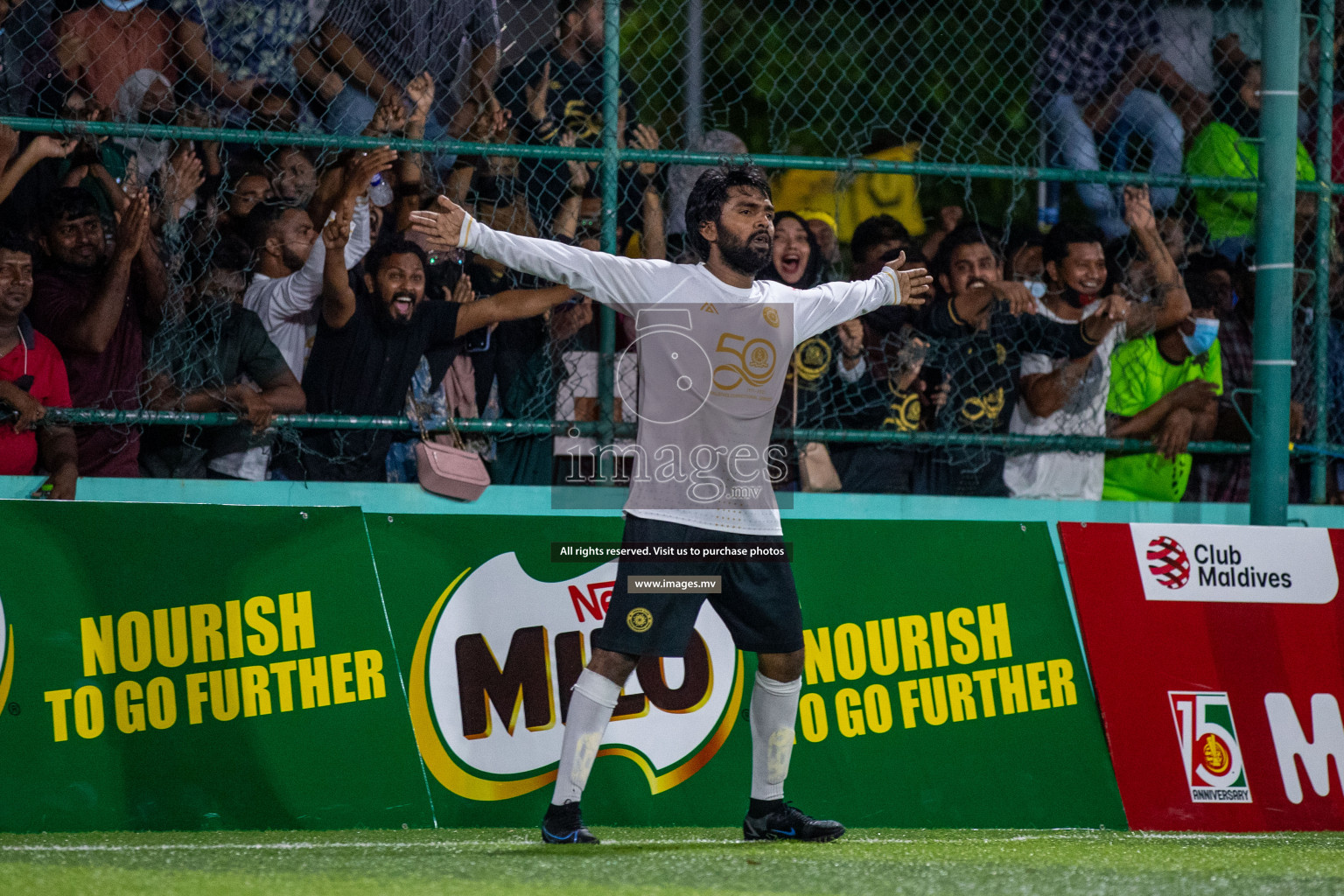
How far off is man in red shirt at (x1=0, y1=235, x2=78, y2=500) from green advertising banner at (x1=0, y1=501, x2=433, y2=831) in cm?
53

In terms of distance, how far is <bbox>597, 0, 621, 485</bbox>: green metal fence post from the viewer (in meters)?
5.57

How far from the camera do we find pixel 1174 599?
17.9 ft

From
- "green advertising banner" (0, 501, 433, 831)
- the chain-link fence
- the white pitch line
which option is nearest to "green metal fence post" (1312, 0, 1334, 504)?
the chain-link fence

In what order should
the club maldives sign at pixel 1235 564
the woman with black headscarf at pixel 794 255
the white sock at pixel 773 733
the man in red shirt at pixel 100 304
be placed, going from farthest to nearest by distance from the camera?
the woman with black headscarf at pixel 794 255 < the club maldives sign at pixel 1235 564 < the man in red shirt at pixel 100 304 < the white sock at pixel 773 733

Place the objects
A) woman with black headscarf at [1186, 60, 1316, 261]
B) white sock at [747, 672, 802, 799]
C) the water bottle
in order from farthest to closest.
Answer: woman with black headscarf at [1186, 60, 1316, 261]
the water bottle
white sock at [747, 672, 802, 799]

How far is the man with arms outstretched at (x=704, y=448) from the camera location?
14.4 ft

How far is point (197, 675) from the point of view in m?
4.79

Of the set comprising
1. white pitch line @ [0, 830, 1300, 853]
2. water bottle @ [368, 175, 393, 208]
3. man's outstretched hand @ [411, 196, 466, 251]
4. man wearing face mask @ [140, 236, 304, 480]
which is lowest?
→ white pitch line @ [0, 830, 1300, 853]

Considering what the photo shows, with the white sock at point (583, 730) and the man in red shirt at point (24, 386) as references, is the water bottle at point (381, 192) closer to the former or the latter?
the man in red shirt at point (24, 386)

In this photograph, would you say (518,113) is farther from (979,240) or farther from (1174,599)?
(1174,599)

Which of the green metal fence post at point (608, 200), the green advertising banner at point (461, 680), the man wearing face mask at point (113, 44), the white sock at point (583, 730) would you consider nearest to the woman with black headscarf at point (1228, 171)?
the green advertising banner at point (461, 680)

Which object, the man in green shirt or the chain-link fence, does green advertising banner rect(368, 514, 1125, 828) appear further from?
the man in green shirt

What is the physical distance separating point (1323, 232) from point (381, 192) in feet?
13.4

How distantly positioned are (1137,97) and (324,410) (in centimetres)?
418
